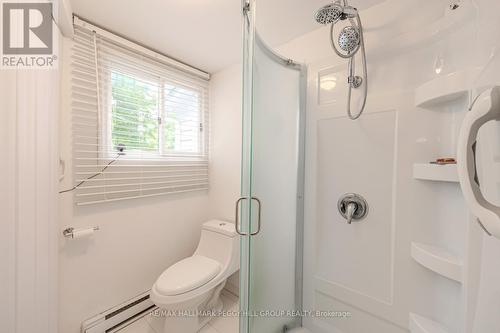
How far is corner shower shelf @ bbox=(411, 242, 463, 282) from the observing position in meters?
0.78

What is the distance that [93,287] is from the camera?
4.54ft

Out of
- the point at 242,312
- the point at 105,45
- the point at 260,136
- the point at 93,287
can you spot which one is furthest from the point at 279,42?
the point at 93,287

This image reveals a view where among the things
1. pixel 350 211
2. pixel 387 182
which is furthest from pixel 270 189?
pixel 387 182

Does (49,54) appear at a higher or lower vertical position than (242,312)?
higher

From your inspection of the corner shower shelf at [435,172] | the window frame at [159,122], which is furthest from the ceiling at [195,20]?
the corner shower shelf at [435,172]

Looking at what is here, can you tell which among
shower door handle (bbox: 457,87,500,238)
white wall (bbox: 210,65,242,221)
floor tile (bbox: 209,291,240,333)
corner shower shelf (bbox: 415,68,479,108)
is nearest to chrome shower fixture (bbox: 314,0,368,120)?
corner shower shelf (bbox: 415,68,479,108)

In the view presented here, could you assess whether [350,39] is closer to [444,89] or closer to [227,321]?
[444,89]

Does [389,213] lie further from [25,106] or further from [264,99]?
[25,106]

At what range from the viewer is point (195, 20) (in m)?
1.35

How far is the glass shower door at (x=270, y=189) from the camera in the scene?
0.97 metres

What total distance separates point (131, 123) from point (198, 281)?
1.29 metres

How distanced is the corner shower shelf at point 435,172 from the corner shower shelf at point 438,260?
32cm

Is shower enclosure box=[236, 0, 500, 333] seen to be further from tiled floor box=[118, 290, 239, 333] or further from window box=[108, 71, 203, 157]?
window box=[108, 71, 203, 157]

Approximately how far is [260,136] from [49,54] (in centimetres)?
127
